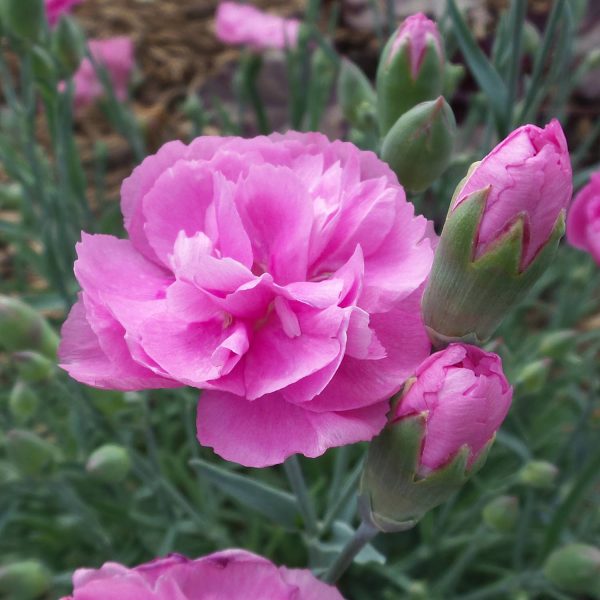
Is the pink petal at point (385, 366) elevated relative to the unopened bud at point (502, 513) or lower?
elevated

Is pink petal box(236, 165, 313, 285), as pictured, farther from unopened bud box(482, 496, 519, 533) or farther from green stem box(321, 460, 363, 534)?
unopened bud box(482, 496, 519, 533)

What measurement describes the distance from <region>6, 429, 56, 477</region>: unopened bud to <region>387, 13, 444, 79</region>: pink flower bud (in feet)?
1.54

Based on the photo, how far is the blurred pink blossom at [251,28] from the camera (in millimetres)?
1373

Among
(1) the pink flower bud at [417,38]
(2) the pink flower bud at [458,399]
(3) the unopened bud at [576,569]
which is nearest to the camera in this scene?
(2) the pink flower bud at [458,399]

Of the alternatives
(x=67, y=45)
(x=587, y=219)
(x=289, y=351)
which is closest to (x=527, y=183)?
(x=289, y=351)

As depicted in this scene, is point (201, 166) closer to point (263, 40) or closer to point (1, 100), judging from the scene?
point (263, 40)

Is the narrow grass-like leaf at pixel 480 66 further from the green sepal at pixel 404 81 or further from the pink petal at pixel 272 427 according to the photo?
the pink petal at pixel 272 427

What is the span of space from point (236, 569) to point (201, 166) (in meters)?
0.24

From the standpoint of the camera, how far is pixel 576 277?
1188mm

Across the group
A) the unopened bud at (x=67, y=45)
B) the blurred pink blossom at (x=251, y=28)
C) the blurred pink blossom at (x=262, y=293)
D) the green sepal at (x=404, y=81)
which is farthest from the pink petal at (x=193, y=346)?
the blurred pink blossom at (x=251, y=28)

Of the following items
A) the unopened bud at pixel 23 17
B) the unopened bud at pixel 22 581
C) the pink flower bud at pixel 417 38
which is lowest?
the unopened bud at pixel 22 581

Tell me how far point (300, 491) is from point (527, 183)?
0.30 meters

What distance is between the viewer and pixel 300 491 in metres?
0.59

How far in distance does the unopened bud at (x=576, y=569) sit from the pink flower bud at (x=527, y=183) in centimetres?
42
